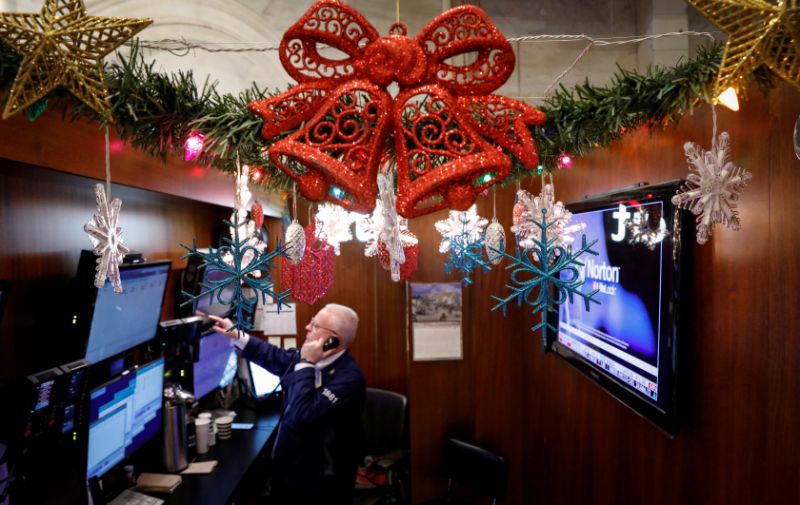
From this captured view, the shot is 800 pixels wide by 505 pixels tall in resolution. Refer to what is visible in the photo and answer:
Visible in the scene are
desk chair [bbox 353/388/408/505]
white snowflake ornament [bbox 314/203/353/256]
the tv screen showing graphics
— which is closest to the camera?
white snowflake ornament [bbox 314/203/353/256]

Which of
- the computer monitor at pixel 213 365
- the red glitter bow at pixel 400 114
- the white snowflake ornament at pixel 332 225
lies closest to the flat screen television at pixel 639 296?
the red glitter bow at pixel 400 114

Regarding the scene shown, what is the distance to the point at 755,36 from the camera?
2.02 ft

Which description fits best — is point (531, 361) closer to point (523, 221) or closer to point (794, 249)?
point (794, 249)

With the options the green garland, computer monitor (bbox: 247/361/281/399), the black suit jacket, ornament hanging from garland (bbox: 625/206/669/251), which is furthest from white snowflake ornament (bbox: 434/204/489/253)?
computer monitor (bbox: 247/361/281/399)

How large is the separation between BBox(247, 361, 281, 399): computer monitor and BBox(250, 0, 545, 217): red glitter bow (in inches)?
103

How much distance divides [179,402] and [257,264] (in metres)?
1.86

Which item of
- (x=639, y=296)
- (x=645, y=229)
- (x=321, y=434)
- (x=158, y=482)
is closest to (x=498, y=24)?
(x=645, y=229)

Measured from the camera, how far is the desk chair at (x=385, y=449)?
2.98m

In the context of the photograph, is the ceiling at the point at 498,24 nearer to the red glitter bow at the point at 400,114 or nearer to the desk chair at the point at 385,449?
the red glitter bow at the point at 400,114

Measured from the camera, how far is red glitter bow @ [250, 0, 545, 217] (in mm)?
711

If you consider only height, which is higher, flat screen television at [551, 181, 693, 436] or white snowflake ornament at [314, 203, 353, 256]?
white snowflake ornament at [314, 203, 353, 256]

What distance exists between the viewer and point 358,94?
2.54 feet

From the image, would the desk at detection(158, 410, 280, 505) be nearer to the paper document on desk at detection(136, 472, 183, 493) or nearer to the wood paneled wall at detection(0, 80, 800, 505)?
the paper document on desk at detection(136, 472, 183, 493)

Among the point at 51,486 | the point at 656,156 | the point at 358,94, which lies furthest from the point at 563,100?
the point at 51,486
